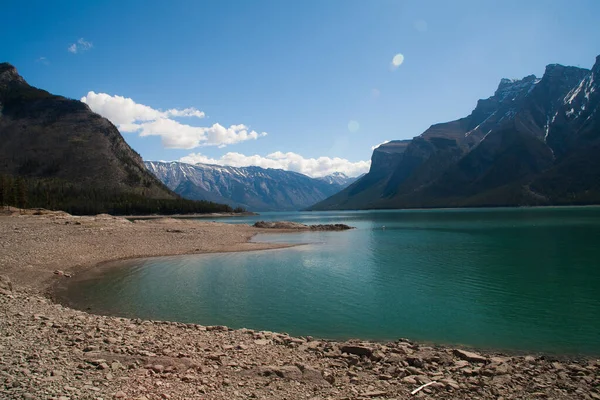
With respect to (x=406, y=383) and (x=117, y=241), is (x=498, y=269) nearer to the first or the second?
(x=406, y=383)

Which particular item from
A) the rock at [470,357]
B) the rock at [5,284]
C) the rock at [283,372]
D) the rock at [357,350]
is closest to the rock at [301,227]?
the rock at [5,284]

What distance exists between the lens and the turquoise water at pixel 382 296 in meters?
19.0

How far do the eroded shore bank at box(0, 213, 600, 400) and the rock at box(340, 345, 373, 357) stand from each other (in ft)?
0.13

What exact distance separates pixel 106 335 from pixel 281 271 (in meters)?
23.6

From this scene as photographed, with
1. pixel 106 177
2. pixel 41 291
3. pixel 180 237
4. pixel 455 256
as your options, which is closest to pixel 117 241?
pixel 180 237

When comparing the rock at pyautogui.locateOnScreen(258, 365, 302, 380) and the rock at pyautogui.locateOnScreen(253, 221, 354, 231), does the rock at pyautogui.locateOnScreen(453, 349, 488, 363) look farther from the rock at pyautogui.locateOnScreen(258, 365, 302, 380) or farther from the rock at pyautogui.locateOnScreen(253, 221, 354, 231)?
the rock at pyautogui.locateOnScreen(253, 221, 354, 231)

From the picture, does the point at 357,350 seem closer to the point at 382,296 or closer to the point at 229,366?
the point at 229,366

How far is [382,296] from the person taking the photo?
2652 cm

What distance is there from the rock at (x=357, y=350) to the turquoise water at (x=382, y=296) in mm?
3903

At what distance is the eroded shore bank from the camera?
975cm

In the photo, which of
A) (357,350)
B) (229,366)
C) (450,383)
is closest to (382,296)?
(357,350)

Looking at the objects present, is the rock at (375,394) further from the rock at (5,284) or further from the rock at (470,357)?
the rock at (5,284)

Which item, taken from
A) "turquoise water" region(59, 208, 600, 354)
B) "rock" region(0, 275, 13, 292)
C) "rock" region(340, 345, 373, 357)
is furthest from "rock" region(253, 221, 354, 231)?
"rock" region(340, 345, 373, 357)

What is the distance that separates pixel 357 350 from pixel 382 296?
1306 cm
